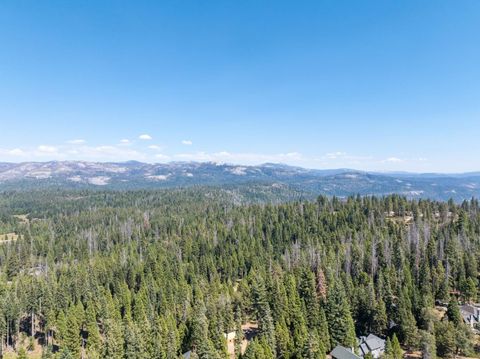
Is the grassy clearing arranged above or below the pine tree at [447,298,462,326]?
below

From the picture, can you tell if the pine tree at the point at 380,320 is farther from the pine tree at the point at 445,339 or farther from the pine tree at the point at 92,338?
the pine tree at the point at 92,338

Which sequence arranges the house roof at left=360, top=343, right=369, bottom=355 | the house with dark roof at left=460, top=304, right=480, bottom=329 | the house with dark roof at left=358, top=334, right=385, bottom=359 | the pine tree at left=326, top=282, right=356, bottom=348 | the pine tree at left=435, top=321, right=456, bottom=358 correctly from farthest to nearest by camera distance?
the house with dark roof at left=460, top=304, right=480, bottom=329
the pine tree at left=326, top=282, right=356, bottom=348
the house roof at left=360, top=343, right=369, bottom=355
the house with dark roof at left=358, top=334, right=385, bottom=359
the pine tree at left=435, top=321, right=456, bottom=358

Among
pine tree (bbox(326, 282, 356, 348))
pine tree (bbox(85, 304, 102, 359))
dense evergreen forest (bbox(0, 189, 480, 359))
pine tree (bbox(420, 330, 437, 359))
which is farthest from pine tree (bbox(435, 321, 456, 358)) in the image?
pine tree (bbox(85, 304, 102, 359))

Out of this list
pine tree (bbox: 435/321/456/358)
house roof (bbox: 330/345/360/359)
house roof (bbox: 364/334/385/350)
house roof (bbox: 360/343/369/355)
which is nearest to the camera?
house roof (bbox: 330/345/360/359)

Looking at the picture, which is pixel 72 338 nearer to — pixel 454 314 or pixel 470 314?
pixel 454 314

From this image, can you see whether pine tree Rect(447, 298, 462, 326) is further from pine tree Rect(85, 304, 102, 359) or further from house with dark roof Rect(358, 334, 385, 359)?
pine tree Rect(85, 304, 102, 359)

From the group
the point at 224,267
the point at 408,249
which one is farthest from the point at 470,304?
the point at 224,267
